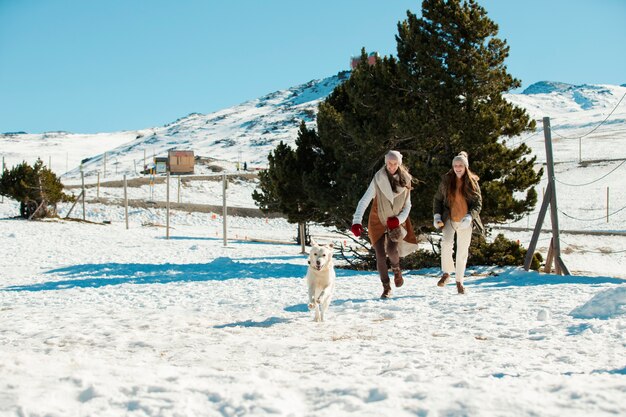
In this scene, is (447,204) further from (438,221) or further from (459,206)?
(438,221)

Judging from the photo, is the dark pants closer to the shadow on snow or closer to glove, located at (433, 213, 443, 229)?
glove, located at (433, 213, 443, 229)

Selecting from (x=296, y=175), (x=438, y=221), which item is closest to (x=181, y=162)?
(x=296, y=175)

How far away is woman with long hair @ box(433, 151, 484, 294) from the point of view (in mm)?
9656

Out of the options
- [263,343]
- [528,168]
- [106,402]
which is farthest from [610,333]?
[528,168]

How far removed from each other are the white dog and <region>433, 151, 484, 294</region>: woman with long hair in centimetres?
235

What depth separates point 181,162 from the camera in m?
93.8

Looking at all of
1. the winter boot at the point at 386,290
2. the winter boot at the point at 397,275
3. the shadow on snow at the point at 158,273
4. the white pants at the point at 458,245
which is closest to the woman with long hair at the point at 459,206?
the white pants at the point at 458,245

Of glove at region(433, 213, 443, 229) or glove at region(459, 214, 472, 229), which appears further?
glove at region(433, 213, 443, 229)

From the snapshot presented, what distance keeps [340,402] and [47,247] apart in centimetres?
2374

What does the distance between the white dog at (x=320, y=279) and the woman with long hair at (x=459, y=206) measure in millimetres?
2351

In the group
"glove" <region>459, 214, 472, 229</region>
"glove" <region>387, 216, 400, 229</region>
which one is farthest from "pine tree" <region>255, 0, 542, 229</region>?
"glove" <region>387, 216, 400, 229</region>

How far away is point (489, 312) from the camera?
794 centimetres

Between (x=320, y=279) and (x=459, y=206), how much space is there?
9.59ft

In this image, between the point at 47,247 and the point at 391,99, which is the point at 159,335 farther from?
the point at 47,247
